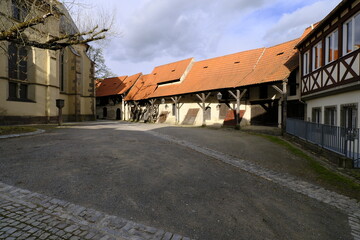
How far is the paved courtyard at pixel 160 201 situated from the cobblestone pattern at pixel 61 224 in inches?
0.5

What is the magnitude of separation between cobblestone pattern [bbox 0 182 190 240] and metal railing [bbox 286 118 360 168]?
677cm

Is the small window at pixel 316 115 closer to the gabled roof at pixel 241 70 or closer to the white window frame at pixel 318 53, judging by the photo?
the white window frame at pixel 318 53

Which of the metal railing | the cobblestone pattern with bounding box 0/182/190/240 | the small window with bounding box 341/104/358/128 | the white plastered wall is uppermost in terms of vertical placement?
the white plastered wall

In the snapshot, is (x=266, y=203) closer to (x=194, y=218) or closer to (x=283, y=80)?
(x=194, y=218)

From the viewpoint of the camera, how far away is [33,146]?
324 inches

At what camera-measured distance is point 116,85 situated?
37812 millimetres

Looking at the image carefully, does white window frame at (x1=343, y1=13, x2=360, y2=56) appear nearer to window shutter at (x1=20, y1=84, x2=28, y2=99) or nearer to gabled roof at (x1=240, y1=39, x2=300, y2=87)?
gabled roof at (x1=240, y1=39, x2=300, y2=87)

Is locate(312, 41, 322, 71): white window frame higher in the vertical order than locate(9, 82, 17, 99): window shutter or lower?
higher

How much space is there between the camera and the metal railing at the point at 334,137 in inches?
266

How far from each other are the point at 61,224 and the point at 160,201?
162cm

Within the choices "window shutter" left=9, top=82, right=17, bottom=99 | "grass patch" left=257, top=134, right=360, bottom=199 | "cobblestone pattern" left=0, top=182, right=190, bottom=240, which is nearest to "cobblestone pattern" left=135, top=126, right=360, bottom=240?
"grass patch" left=257, top=134, right=360, bottom=199

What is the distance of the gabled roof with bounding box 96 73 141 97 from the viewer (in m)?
35.1

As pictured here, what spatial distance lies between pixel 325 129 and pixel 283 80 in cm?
639

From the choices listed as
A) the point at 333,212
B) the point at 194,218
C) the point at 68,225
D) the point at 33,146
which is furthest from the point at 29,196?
the point at 333,212
